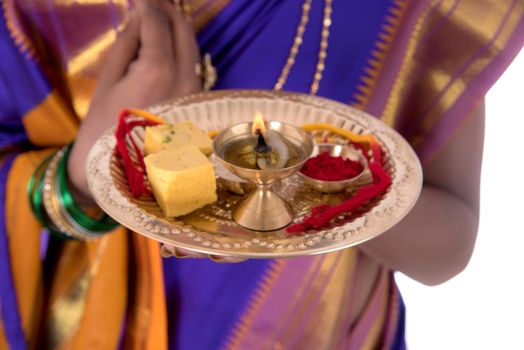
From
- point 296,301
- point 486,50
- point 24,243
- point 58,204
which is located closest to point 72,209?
point 58,204

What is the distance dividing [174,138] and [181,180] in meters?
0.07

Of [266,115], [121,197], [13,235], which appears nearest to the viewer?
[121,197]

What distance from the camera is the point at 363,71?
0.72m

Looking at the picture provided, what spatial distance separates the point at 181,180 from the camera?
19.0 inches

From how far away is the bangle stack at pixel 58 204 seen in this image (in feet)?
2.34

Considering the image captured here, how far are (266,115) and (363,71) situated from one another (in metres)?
0.16

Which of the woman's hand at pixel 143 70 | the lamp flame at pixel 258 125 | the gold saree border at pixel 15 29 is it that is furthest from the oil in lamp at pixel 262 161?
the gold saree border at pixel 15 29

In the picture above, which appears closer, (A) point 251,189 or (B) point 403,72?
(A) point 251,189

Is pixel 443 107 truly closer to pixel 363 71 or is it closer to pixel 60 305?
pixel 363 71

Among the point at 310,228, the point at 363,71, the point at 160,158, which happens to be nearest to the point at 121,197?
the point at 160,158

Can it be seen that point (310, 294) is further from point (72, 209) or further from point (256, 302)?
point (72, 209)

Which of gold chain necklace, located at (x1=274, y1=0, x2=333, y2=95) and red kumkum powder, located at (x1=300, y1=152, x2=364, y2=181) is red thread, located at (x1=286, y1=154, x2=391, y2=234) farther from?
gold chain necklace, located at (x1=274, y1=0, x2=333, y2=95)

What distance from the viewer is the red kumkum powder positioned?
538 millimetres

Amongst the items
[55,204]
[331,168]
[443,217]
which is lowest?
[55,204]
